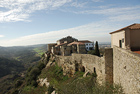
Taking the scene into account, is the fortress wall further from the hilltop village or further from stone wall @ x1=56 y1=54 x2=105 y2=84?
stone wall @ x1=56 y1=54 x2=105 y2=84

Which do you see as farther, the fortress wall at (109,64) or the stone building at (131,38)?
the stone building at (131,38)

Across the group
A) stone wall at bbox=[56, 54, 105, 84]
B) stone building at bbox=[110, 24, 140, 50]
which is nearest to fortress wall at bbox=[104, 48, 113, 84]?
stone building at bbox=[110, 24, 140, 50]

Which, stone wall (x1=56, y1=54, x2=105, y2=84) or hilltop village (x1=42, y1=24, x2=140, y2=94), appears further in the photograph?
stone wall (x1=56, y1=54, x2=105, y2=84)

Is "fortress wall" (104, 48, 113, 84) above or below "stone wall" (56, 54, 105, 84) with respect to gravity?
above

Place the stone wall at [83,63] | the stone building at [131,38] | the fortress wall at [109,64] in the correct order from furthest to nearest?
the stone wall at [83,63] < the stone building at [131,38] < the fortress wall at [109,64]

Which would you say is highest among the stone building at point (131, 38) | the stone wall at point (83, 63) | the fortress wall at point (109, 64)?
the stone building at point (131, 38)

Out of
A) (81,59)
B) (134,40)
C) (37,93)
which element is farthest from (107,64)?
(37,93)

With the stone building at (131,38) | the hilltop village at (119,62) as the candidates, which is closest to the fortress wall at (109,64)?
the hilltop village at (119,62)

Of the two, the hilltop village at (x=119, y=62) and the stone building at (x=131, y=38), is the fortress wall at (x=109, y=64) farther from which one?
the stone building at (x=131, y=38)

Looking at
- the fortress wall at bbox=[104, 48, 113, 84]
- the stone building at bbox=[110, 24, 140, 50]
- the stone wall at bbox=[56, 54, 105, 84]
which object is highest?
the stone building at bbox=[110, 24, 140, 50]

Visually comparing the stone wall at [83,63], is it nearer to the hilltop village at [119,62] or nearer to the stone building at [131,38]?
→ the hilltop village at [119,62]

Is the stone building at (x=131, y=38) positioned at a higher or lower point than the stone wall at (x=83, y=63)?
higher

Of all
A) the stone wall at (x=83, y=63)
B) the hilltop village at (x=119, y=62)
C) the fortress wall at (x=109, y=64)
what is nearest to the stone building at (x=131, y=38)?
the hilltop village at (x=119, y=62)

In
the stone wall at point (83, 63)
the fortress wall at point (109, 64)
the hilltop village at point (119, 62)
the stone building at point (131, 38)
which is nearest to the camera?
the hilltop village at point (119, 62)
